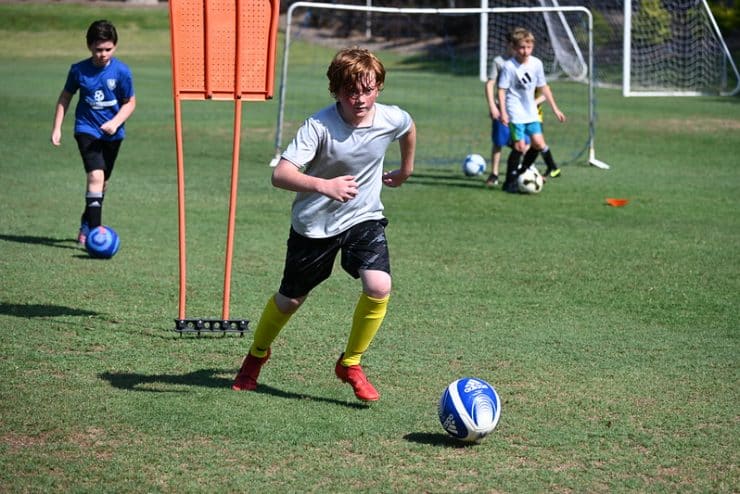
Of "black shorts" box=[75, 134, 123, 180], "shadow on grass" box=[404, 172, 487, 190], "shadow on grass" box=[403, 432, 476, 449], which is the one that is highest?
"black shorts" box=[75, 134, 123, 180]

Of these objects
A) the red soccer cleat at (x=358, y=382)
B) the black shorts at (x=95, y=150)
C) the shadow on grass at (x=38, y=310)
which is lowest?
the shadow on grass at (x=38, y=310)

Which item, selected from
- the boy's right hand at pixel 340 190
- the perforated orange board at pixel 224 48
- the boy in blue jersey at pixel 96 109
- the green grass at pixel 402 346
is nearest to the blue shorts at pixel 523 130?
the green grass at pixel 402 346

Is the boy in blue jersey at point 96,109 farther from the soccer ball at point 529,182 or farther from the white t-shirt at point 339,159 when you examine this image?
the soccer ball at point 529,182

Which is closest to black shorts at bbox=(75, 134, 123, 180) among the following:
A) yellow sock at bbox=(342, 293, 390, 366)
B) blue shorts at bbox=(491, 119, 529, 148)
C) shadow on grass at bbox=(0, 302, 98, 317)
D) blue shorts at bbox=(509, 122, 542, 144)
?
shadow on grass at bbox=(0, 302, 98, 317)

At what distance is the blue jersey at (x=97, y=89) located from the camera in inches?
386

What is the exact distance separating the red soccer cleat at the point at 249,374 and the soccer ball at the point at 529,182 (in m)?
8.07

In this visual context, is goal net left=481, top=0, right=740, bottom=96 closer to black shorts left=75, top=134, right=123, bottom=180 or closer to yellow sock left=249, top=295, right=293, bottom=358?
black shorts left=75, top=134, right=123, bottom=180

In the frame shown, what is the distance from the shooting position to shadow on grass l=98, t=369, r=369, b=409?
5.99 metres

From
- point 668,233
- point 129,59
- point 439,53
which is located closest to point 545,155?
point 668,233

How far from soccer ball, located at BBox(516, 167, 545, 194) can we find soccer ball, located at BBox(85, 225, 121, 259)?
5.74 m

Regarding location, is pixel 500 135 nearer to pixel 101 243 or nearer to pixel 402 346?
pixel 101 243

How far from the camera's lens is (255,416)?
563 cm

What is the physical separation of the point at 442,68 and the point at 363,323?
94.9 ft

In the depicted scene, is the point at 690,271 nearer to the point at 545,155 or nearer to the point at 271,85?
the point at 271,85
